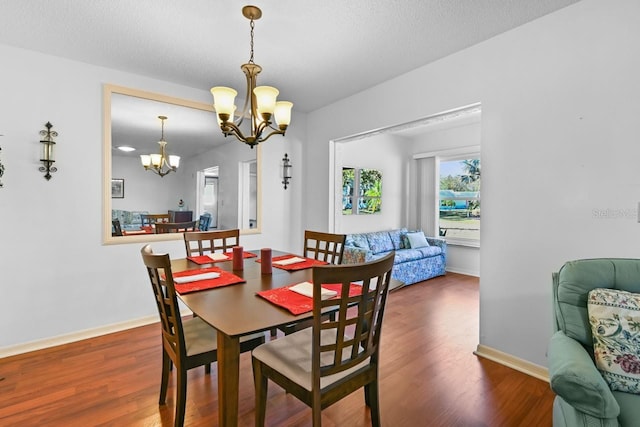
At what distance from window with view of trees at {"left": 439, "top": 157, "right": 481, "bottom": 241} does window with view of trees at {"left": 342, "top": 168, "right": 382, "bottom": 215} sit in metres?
1.23

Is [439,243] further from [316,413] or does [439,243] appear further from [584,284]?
[316,413]

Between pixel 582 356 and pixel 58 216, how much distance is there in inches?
146

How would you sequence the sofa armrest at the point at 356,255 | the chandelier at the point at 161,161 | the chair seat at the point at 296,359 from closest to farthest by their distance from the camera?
the chair seat at the point at 296,359 → the chandelier at the point at 161,161 → the sofa armrest at the point at 356,255

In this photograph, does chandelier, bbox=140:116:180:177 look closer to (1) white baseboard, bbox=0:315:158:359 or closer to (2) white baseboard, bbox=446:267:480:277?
(1) white baseboard, bbox=0:315:158:359

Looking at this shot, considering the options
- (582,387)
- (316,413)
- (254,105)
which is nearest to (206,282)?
(316,413)

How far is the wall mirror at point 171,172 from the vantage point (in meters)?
2.92

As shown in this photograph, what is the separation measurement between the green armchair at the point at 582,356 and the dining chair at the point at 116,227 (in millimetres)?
3406

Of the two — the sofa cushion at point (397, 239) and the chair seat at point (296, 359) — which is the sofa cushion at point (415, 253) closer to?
the sofa cushion at point (397, 239)

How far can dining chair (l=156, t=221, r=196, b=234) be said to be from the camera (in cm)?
321

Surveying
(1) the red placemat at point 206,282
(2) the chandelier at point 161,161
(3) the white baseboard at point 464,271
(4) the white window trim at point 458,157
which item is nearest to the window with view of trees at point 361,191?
(4) the white window trim at point 458,157

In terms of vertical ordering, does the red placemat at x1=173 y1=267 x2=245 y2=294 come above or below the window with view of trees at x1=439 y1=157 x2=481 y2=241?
below

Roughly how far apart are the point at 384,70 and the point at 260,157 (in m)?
1.83

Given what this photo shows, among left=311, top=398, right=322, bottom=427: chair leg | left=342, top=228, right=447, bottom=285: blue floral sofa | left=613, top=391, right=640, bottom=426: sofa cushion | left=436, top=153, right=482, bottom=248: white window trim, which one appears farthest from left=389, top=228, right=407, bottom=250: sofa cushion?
left=311, top=398, right=322, bottom=427: chair leg

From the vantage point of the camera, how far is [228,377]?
1.28 metres
